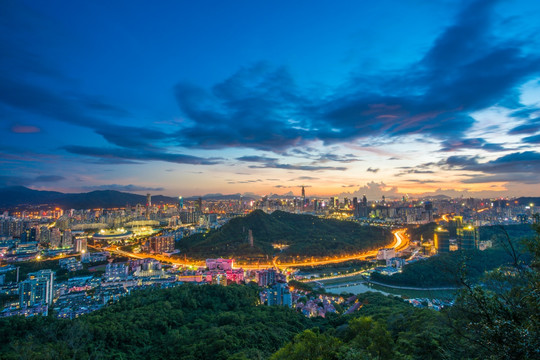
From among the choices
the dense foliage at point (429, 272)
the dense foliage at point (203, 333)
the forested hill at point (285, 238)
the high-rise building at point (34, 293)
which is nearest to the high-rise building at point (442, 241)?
the dense foliage at point (429, 272)

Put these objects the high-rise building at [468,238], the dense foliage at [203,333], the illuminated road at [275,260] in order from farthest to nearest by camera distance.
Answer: the illuminated road at [275,260], the high-rise building at [468,238], the dense foliage at [203,333]

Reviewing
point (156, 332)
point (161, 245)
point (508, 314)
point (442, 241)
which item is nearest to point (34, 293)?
point (156, 332)

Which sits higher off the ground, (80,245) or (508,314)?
(508,314)

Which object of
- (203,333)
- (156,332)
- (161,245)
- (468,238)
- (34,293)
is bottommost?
(161,245)

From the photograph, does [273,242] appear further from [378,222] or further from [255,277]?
[378,222]

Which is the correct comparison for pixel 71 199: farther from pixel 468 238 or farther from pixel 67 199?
pixel 468 238

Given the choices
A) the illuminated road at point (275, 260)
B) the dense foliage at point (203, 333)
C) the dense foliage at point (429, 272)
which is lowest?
the illuminated road at point (275, 260)

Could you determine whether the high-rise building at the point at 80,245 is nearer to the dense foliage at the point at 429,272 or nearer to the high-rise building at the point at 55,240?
the high-rise building at the point at 55,240

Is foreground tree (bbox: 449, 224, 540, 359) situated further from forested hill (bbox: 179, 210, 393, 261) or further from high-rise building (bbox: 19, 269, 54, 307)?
forested hill (bbox: 179, 210, 393, 261)

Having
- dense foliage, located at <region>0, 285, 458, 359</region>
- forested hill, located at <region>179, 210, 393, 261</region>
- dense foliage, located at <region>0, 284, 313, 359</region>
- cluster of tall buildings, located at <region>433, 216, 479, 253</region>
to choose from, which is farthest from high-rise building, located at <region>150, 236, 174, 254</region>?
cluster of tall buildings, located at <region>433, 216, 479, 253</region>
